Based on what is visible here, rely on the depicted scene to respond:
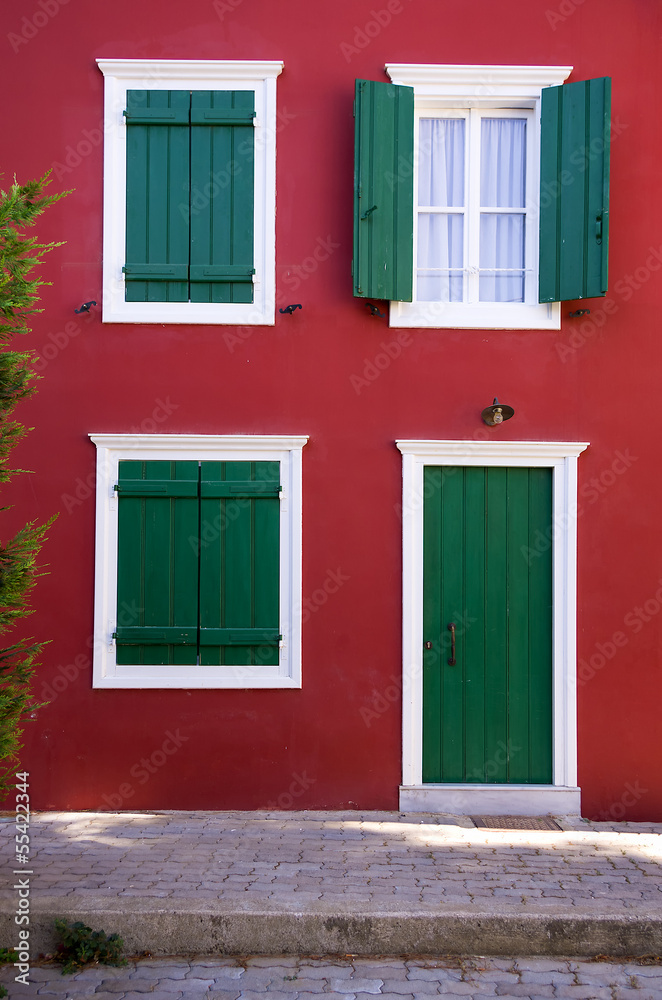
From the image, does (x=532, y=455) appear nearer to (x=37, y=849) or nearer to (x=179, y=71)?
(x=179, y=71)

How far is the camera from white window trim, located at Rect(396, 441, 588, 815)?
609 cm

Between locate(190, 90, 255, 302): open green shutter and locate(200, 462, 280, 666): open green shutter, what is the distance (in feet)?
4.47

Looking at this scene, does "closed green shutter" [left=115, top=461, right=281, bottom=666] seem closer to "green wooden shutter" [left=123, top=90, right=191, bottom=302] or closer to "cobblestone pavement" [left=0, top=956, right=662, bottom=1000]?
"green wooden shutter" [left=123, top=90, right=191, bottom=302]

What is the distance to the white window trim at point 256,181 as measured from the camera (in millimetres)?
6180

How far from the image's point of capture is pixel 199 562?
6180 millimetres

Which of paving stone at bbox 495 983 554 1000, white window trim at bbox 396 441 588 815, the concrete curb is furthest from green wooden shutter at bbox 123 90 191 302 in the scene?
paving stone at bbox 495 983 554 1000

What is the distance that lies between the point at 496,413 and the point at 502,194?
179cm

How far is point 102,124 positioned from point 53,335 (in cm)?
163

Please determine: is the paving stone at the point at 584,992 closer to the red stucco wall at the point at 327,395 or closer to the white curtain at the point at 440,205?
the red stucco wall at the point at 327,395

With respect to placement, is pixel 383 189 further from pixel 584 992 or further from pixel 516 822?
pixel 584 992

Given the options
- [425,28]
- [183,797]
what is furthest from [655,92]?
[183,797]

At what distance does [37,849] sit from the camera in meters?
5.26

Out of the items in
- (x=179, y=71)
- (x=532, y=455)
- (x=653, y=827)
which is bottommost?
(x=653, y=827)

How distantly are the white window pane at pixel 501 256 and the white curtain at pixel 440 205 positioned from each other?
0.18m
